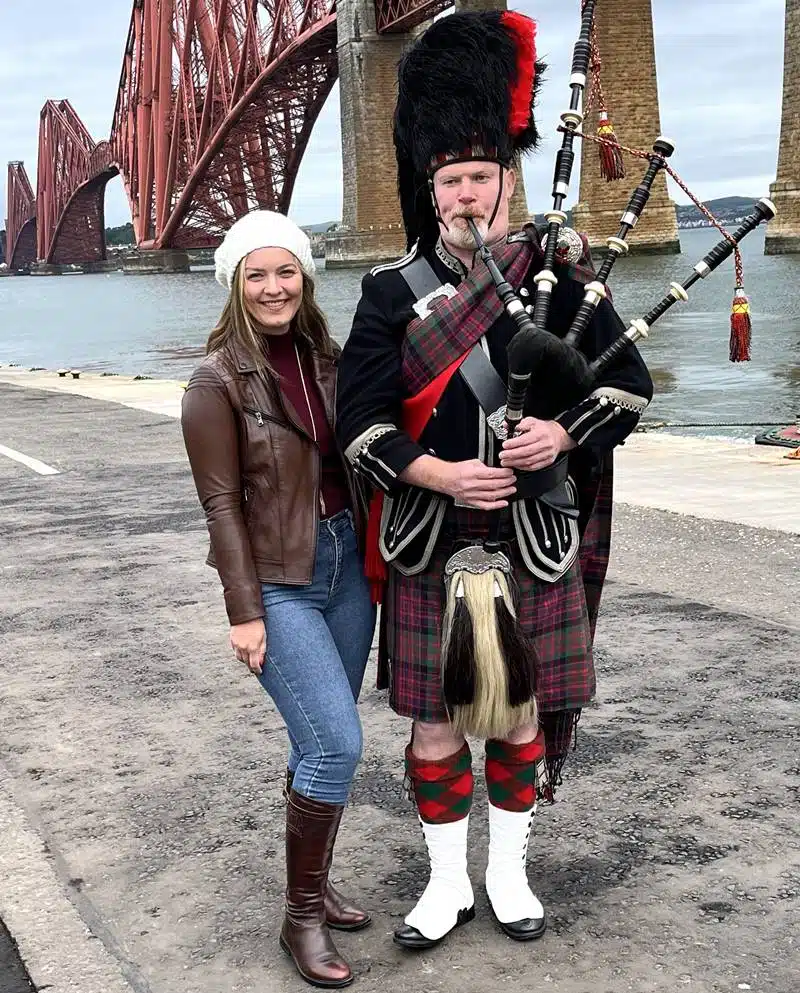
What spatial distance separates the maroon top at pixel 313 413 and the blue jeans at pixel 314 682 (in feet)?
0.26

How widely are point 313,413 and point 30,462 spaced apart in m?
7.44

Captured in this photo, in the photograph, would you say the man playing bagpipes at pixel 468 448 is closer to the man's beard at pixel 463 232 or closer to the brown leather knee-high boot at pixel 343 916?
the man's beard at pixel 463 232

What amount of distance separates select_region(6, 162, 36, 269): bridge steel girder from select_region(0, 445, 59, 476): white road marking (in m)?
125

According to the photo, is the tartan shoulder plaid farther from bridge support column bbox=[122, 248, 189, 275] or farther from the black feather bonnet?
bridge support column bbox=[122, 248, 189, 275]

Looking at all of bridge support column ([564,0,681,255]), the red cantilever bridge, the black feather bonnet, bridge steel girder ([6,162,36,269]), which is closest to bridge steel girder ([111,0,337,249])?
the red cantilever bridge

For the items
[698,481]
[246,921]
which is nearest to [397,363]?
[246,921]

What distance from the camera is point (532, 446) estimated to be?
2453 millimetres

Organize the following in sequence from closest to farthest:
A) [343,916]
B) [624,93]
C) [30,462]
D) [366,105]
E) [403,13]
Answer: [343,916] < [30,462] < [624,93] < [403,13] < [366,105]

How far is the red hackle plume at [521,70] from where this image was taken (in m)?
2.61

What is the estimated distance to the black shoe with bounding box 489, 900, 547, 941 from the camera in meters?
2.71

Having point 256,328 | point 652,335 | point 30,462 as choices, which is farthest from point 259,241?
point 652,335

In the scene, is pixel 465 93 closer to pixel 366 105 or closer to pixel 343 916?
pixel 343 916

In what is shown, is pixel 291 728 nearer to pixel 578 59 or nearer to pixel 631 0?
pixel 578 59

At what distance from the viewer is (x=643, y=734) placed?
383cm
